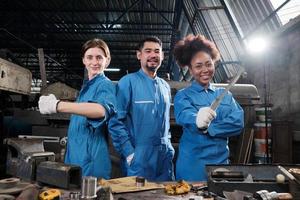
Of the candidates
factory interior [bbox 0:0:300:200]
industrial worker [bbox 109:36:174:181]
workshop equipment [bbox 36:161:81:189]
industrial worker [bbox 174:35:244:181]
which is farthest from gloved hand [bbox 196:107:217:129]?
workshop equipment [bbox 36:161:81:189]

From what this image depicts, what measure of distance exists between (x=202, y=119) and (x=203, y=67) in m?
0.39

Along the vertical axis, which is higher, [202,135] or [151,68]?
[151,68]

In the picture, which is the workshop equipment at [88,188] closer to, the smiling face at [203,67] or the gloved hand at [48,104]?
the gloved hand at [48,104]

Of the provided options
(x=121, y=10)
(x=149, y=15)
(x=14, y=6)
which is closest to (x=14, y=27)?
(x=14, y=6)

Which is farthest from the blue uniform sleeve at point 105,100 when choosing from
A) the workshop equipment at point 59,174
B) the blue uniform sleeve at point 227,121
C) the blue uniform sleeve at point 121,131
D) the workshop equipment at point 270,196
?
the workshop equipment at point 270,196

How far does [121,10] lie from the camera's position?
20.7ft

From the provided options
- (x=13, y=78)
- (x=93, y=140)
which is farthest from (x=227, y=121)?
(x=13, y=78)

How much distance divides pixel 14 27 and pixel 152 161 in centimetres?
700

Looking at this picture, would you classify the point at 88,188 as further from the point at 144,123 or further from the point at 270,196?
the point at 144,123

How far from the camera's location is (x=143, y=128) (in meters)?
1.86

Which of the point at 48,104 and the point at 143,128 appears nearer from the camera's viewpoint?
the point at 48,104

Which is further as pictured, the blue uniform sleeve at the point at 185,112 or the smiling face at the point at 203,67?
the smiling face at the point at 203,67

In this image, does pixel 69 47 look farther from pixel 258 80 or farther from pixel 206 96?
pixel 206 96

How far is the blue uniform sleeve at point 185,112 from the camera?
5.41ft
